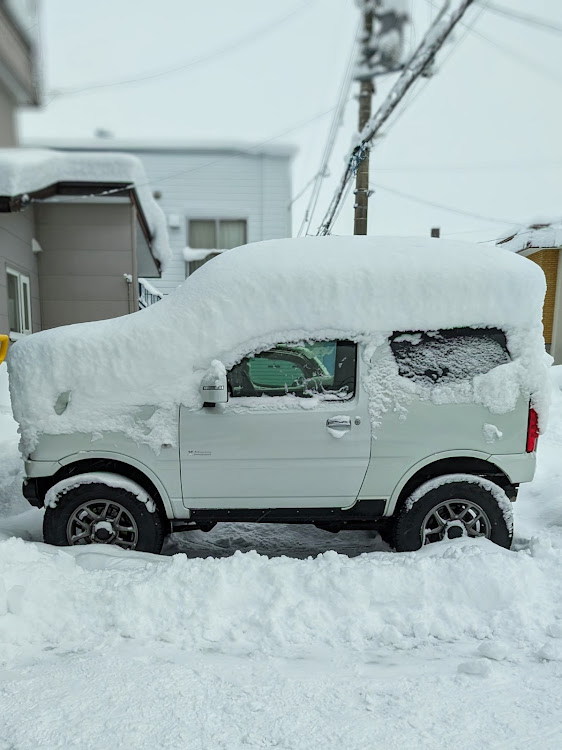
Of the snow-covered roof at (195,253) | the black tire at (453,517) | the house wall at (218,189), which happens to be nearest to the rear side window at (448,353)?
the black tire at (453,517)

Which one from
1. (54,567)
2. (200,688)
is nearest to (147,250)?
(54,567)

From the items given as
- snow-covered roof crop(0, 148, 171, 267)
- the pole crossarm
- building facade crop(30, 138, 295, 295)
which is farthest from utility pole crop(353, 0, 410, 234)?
snow-covered roof crop(0, 148, 171, 267)

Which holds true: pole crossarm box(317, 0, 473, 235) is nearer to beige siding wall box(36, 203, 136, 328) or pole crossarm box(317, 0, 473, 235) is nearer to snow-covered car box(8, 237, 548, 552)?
snow-covered car box(8, 237, 548, 552)

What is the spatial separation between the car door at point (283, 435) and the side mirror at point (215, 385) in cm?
16

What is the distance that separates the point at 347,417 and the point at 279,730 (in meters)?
1.92

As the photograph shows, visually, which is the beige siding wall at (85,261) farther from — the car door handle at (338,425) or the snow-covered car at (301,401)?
the car door handle at (338,425)

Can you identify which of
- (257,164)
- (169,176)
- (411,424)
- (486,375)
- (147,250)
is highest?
(257,164)

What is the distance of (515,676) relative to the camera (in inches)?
90.8

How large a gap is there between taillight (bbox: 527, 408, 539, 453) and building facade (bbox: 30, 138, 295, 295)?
587 cm

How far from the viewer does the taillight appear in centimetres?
349

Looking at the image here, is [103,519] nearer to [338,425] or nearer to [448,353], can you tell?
[338,425]

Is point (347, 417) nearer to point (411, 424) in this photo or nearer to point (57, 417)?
point (411, 424)

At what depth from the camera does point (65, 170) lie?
8852 millimetres

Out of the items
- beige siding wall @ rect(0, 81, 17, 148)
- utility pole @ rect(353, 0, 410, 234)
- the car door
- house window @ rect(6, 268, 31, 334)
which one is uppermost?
utility pole @ rect(353, 0, 410, 234)
